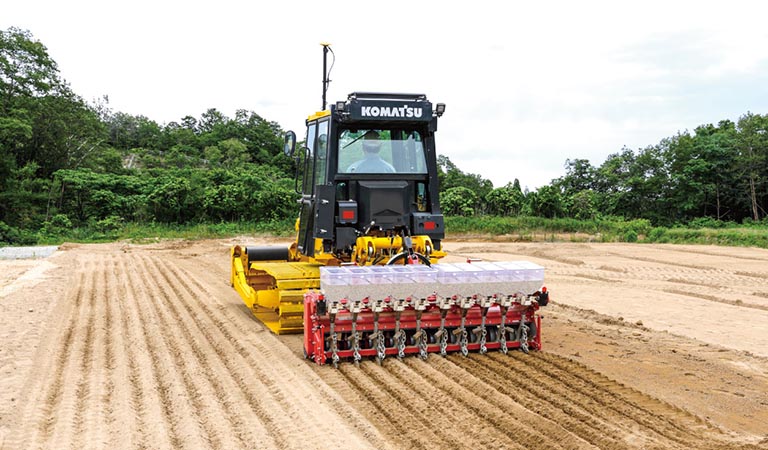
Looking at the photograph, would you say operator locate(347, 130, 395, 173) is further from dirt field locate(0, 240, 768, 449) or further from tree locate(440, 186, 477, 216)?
tree locate(440, 186, 477, 216)

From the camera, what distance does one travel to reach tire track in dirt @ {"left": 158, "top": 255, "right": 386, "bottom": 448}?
19.1 ft

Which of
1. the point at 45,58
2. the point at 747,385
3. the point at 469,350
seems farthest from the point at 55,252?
the point at 747,385

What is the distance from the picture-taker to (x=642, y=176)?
4594 centimetres

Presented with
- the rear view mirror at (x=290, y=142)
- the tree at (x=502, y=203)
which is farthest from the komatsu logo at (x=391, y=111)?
the tree at (x=502, y=203)

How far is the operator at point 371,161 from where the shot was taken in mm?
9383

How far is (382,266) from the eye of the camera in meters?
8.22

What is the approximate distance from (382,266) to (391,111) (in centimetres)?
209

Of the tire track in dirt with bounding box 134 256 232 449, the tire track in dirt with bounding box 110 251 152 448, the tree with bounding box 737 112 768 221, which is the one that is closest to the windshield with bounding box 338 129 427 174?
the tire track in dirt with bounding box 134 256 232 449

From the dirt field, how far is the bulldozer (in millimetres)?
374

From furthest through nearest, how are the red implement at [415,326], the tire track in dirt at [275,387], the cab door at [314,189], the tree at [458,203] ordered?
the tree at [458,203]
the cab door at [314,189]
the red implement at [415,326]
the tire track in dirt at [275,387]

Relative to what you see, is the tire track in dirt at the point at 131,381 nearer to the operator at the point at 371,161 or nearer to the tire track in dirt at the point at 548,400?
the tire track in dirt at the point at 548,400

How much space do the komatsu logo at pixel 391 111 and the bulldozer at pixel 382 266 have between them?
0.01 m

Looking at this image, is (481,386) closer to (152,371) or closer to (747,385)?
(747,385)

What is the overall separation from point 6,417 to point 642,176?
44.8 metres
